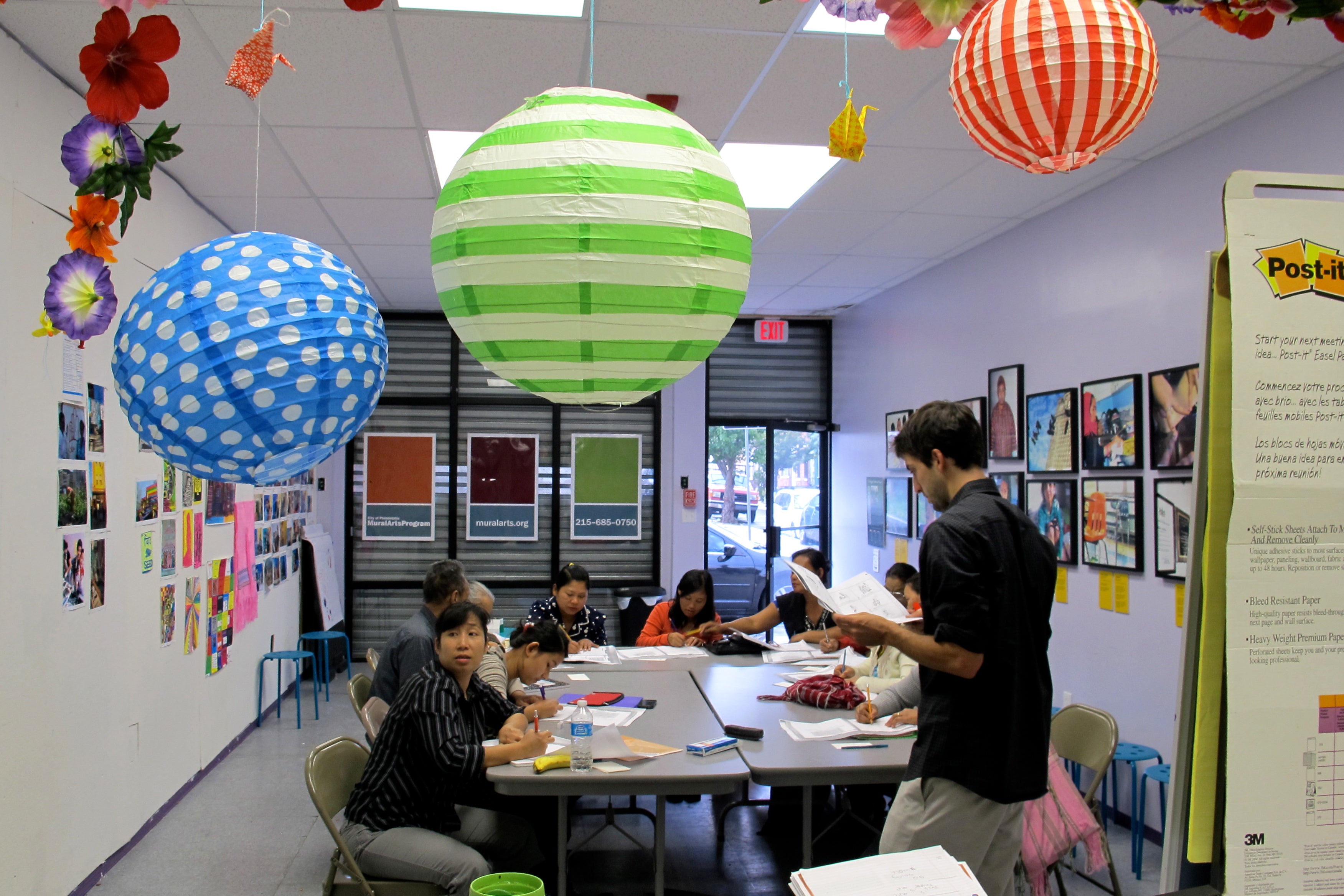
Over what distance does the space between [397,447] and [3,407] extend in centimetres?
498

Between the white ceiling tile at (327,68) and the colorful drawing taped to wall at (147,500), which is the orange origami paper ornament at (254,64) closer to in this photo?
the white ceiling tile at (327,68)

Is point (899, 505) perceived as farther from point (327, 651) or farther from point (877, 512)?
point (327, 651)

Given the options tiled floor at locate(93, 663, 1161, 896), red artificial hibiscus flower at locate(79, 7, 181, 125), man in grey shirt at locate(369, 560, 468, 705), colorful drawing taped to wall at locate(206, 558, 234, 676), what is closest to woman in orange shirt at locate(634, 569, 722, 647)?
tiled floor at locate(93, 663, 1161, 896)

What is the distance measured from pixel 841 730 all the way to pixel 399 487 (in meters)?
5.53

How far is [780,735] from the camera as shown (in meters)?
3.19

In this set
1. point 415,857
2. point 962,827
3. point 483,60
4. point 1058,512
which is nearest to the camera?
point 962,827

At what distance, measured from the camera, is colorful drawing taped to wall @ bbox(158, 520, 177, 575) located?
4.29 metres

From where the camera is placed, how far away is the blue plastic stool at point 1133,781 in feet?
12.4

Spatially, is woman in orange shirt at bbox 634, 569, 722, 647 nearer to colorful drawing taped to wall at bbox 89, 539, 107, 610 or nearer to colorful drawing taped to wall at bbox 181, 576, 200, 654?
colorful drawing taped to wall at bbox 181, 576, 200, 654

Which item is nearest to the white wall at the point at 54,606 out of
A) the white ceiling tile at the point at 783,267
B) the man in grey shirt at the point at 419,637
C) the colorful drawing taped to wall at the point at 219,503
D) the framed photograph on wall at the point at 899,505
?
the colorful drawing taped to wall at the point at 219,503

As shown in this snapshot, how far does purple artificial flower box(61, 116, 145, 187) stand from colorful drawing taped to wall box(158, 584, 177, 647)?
335cm

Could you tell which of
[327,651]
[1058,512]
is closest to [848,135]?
[1058,512]

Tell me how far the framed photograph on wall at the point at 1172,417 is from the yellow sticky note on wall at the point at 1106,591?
2.10 ft

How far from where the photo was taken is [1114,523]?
4355mm
